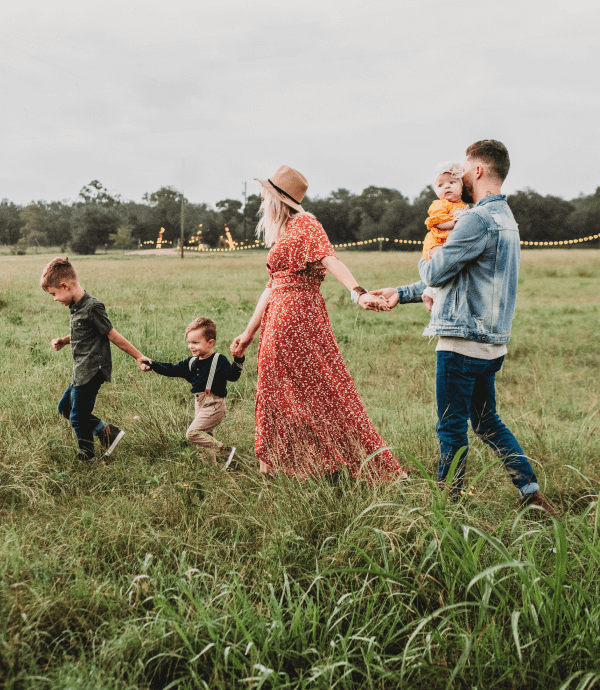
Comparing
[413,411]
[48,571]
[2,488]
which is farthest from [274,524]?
[413,411]

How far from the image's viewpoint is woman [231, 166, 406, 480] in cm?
341

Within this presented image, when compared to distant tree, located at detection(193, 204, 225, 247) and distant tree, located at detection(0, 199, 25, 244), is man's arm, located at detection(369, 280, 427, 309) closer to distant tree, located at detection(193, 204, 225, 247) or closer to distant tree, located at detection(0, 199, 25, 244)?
distant tree, located at detection(0, 199, 25, 244)

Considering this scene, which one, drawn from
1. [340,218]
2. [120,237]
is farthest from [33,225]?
[340,218]

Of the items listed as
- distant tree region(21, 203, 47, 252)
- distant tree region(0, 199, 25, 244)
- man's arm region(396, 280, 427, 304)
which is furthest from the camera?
distant tree region(0, 199, 25, 244)

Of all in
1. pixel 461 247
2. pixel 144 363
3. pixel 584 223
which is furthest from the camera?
pixel 584 223

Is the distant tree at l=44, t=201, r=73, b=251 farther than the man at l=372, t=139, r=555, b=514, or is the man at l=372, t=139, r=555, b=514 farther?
the distant tree at l=44, t=201, r=73, b=251

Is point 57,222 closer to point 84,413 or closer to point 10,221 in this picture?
point 10,221

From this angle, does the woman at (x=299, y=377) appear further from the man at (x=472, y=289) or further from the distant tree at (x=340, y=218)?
the distant tree at (x=340, y=218)

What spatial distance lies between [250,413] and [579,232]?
66.8 m

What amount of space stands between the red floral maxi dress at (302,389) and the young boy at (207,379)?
384mm

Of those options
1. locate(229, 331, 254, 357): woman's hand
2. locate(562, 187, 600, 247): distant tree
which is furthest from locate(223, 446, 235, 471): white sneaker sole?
locate(562, 187, 600, 247): distant tree

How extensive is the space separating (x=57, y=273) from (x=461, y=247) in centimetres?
264

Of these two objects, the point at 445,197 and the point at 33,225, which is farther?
the point at 33,225

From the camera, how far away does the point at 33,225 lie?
12344 mm
